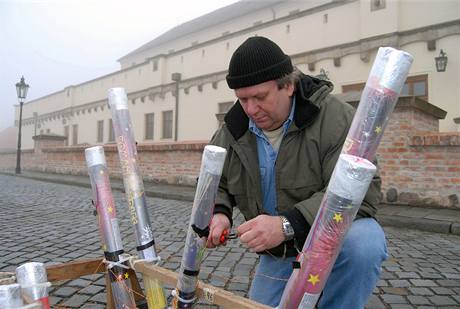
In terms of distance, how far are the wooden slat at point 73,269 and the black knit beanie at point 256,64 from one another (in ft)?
3.52

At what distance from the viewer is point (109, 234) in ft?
5.88

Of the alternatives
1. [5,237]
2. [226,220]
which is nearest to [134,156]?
[226,220]

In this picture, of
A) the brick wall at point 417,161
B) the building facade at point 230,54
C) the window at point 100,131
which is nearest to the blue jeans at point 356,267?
the brick wall at point 417,161

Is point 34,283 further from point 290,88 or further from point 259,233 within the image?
point 290,88

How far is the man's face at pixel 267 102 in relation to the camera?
179 cm

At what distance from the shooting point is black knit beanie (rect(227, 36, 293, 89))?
1.75 m

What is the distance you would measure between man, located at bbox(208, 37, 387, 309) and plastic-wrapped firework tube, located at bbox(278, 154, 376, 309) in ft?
0.96

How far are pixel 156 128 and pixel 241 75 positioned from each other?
72.5ft

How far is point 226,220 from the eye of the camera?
6.08 ft

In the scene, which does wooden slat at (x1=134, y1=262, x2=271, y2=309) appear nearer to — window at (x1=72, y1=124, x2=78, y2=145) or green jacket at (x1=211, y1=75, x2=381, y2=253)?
green jacket at (x1=211, y1=75, x2=381, y2=253)

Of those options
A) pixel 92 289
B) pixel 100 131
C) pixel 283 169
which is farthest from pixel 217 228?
pixel 100 131

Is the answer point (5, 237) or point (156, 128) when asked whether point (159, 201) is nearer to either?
point (5, 237)

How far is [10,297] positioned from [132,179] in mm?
707

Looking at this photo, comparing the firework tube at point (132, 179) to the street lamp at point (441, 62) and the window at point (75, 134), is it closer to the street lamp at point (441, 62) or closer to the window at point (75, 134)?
the street lamp at point (441, 62)
